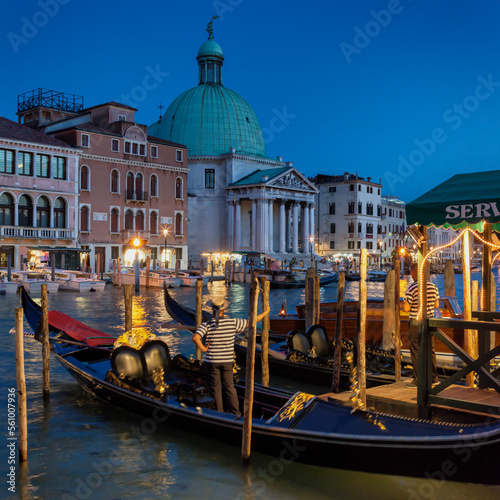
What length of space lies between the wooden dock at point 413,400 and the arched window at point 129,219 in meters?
30.2

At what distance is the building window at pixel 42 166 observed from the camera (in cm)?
3003

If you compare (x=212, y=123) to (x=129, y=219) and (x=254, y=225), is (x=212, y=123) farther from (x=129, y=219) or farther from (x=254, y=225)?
(x=129, y=219)

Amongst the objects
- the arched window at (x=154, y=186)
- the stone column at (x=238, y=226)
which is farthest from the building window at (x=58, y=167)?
the stone column at (x=238, y=226)

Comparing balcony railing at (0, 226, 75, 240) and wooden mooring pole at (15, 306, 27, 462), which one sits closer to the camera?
wooden mooring pole at (15, 306, 27, 462)

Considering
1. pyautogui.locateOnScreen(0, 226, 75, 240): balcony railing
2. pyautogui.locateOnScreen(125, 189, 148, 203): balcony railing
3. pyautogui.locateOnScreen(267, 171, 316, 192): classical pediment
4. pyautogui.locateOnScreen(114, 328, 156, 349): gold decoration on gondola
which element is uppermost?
pyautogui.locateOnScreen(267, 171, 316, 192): classical pediment

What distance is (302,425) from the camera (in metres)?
5.25

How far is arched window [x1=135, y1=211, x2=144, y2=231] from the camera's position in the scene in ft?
116

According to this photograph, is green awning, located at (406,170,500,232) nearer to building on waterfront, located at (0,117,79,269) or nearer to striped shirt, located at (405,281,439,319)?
striped shirt, located at (405,281,439,319)

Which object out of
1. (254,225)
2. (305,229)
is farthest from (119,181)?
(305,229)

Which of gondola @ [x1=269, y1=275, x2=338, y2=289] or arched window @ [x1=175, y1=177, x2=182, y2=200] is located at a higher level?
arched window @ [x1=175, y1=177, x2=182, y2=200]

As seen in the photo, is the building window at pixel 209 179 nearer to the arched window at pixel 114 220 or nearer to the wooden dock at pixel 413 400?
the arched window at pixel 114 220

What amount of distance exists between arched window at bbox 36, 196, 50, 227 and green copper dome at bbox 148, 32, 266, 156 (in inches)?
680

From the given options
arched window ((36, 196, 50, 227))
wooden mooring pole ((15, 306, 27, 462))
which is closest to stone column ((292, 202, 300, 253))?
arched window ((36, 196, 50, 227))

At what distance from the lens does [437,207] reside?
5.60 metres
